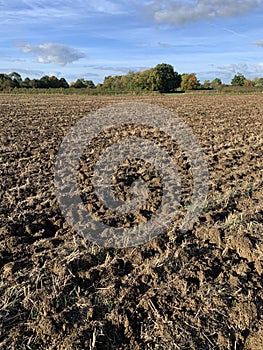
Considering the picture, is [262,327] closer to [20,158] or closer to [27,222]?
[27,222]

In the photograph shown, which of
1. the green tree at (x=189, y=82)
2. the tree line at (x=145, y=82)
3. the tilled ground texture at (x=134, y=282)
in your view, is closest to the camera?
the tilled ground texture at (x=134, y=282)

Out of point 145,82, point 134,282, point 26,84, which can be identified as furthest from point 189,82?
point 134,282

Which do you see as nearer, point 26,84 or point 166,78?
point 26,84

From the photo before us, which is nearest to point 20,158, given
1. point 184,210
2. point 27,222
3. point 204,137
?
point 27,222

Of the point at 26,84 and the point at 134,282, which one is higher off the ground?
the point at 134,282

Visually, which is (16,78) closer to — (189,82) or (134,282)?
(189,82)

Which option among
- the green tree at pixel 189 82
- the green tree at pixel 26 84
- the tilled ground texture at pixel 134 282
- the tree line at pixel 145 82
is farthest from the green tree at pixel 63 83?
the tilled ground texture at pixel 134 282

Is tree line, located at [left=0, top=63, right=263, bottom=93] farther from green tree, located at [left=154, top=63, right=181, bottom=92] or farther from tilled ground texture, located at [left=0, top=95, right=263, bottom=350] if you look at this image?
tilled ground texture, located at [left=0, top=95, right=263, bottom=350]

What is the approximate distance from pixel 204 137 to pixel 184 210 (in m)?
7.01

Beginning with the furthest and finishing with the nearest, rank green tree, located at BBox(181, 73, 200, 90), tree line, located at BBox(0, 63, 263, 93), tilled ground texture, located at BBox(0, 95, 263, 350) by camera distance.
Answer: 1. green tree, located at BBox(181, 73, 200, 90)
2. tree line, located at BBox(0, 63, 263, 93)
3. tilled ground texture, located at BBox(0, 95, 263, 350)

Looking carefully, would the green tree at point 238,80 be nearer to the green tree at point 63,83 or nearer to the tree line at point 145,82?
Answer: the tree line at point 145,82

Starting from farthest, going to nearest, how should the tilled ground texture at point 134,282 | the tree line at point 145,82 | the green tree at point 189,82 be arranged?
the green tree at point 189,82 → the tree line at point 145,82 → the tilled ground texture at point 134,282

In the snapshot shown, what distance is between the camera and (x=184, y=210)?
5668mm

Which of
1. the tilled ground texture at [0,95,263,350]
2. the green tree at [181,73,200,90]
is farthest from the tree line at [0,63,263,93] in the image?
the tilled ground texture at [0,95,263,350]
